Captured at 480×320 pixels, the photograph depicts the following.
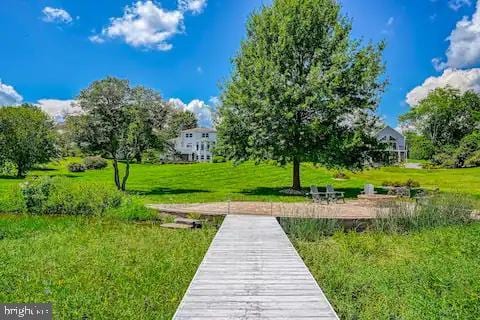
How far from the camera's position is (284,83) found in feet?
73.8

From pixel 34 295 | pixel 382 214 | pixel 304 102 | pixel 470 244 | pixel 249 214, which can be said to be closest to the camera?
pixel 34 295

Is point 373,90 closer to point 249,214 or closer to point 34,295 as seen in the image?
point 249,214

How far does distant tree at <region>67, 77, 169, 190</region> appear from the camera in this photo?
22.8m

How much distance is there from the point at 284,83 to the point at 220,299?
705 inches

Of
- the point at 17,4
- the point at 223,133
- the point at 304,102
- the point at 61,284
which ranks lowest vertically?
the point at 61,284

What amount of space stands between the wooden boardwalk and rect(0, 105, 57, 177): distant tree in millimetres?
28382

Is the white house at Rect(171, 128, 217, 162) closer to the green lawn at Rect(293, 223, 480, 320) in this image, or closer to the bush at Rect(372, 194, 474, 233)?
the bush at Rect(372, 194, 474, 233)

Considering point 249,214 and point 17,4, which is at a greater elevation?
point 17,4

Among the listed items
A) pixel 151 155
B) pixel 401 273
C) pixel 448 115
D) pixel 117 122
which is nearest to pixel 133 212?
pixel 401 273

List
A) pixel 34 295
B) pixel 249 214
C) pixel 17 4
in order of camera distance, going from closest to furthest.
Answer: pixel 34 295 → pixel 249 214 → pixel 17 4

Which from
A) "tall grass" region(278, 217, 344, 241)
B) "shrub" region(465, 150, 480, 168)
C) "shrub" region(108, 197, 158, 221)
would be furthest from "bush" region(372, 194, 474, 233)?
"shrub" region(465, 150, 480, 168)

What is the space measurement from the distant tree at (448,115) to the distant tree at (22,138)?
2062 inches

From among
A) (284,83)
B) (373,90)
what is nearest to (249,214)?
(284,83)

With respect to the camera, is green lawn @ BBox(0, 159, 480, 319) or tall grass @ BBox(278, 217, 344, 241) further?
tall grass @ BBox(278, 217, 344, 241)
